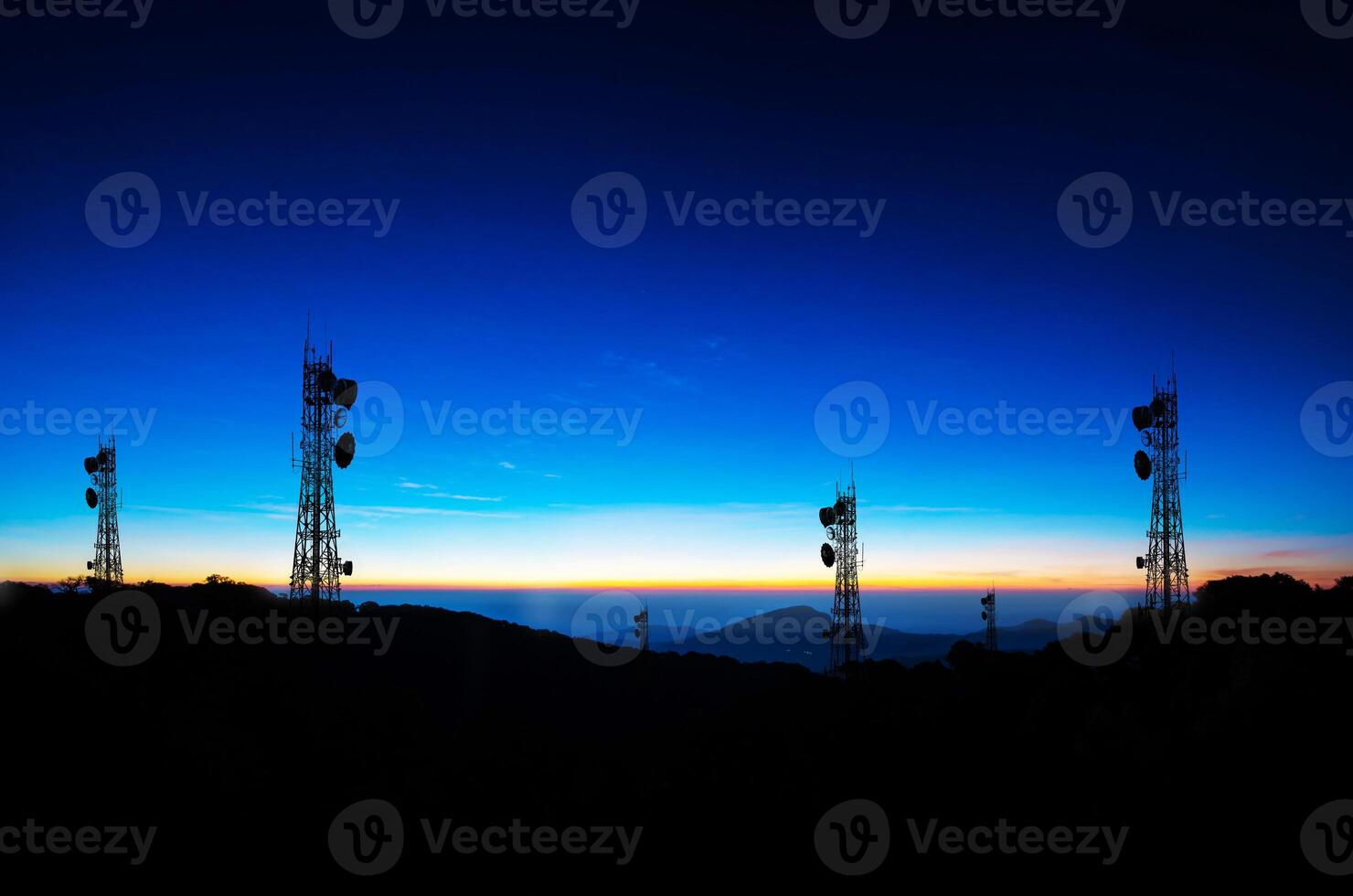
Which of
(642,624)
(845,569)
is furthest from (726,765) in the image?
(642,624)

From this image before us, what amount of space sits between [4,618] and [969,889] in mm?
39680

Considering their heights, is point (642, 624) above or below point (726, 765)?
above

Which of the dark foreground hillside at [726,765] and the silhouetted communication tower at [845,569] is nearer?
the dark foreground hillside at [726,765]

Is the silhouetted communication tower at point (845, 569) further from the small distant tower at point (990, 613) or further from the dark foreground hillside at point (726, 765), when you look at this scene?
the small distant tower at point (990, 613)

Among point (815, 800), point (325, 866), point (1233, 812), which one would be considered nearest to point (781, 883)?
point (815, 800)

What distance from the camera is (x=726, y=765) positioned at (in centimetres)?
2819

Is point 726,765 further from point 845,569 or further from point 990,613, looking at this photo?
point 990,613

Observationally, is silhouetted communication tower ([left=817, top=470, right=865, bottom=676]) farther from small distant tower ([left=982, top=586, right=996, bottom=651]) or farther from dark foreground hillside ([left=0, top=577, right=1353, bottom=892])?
small distant tower ([left=982, top=586, right=996, bottom=651])

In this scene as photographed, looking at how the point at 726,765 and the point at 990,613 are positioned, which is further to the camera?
the point at 990,613

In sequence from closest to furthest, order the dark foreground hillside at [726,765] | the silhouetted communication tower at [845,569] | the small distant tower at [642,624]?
1. the dark foreground hillside at [726,765]
2. the silhouetted communication tower at [845,569]
3. the small distant tower at [642,624]

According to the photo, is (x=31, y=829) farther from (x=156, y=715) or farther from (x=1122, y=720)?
(x=1122, y=720)

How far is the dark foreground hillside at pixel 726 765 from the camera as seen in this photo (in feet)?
60.0

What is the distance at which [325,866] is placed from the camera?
2069cm

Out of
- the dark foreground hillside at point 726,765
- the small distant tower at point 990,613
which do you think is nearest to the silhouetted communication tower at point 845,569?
the dark foreground hillside at point 726,765
